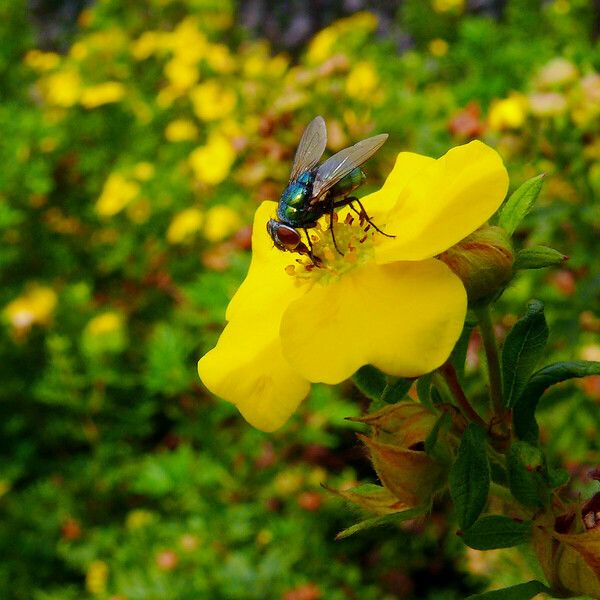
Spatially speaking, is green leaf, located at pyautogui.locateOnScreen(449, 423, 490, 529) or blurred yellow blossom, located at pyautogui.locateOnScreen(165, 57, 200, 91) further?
blurred yellow blossom, located at pyautogui.locateOnScreen(165, 57, 200, 91)

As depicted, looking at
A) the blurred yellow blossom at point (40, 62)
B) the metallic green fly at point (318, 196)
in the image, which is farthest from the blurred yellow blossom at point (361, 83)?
the blurred yellow blossom at point (40, 62)

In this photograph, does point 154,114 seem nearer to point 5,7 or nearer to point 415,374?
point 5,7

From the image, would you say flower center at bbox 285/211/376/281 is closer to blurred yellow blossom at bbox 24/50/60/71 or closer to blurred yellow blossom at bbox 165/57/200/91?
blurred yellow blossom at bbox 165/57/200/91

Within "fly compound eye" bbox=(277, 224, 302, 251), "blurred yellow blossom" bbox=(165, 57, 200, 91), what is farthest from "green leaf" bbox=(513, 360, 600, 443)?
"blurred yellow blossom" bbox=(165, 57, 200, 91)

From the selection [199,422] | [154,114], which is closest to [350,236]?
[199,422]

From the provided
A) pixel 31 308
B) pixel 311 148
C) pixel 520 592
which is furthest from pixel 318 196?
pixel 31 308
